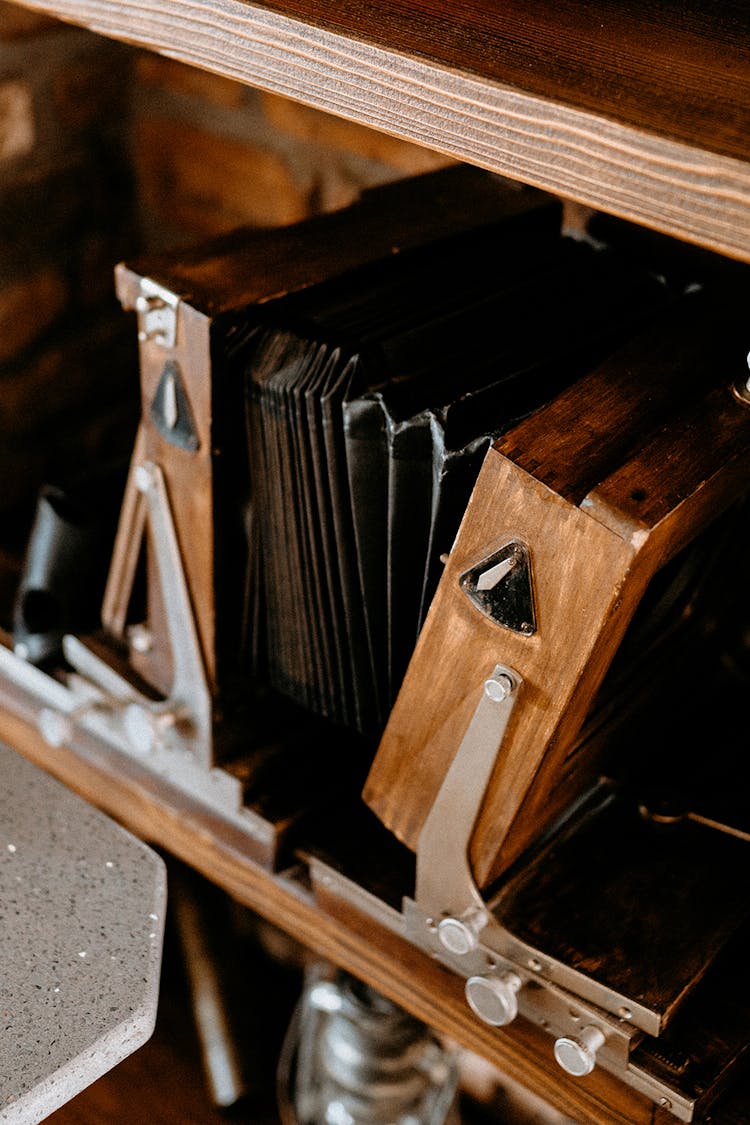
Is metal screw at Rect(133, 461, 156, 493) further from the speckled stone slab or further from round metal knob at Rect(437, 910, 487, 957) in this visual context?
round metal knob at Rect(437, 910, 487, 957)

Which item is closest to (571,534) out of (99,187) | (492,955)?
(492,955)

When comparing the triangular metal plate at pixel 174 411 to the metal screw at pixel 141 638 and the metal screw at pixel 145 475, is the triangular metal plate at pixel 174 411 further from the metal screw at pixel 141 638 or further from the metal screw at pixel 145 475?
the metal screw at pixel 141 638

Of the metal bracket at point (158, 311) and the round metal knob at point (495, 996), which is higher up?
the metal bracket at point (158, 311)

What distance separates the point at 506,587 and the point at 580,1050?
12.0 inches

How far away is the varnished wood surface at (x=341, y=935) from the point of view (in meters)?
0.78

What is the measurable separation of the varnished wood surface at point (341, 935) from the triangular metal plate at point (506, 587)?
1.07ft

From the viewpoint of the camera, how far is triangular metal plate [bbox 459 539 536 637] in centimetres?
63

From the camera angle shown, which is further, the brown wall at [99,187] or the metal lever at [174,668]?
the brown wall at [99,187]

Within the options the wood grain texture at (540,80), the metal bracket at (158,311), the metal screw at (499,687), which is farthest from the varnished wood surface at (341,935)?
the wood grain texture at (540,80)

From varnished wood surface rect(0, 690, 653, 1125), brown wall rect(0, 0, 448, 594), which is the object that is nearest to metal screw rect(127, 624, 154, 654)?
varnished wood surface rect(0, 690, 653, 1125)

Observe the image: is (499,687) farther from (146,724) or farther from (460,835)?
(146,724)

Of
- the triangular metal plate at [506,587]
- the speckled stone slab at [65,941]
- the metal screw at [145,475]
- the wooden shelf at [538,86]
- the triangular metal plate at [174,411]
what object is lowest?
A: the speckled stone slab at [65,941]

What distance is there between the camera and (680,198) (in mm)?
516

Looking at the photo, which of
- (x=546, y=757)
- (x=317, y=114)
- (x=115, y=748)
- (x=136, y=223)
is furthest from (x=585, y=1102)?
(x=136, y=223)
